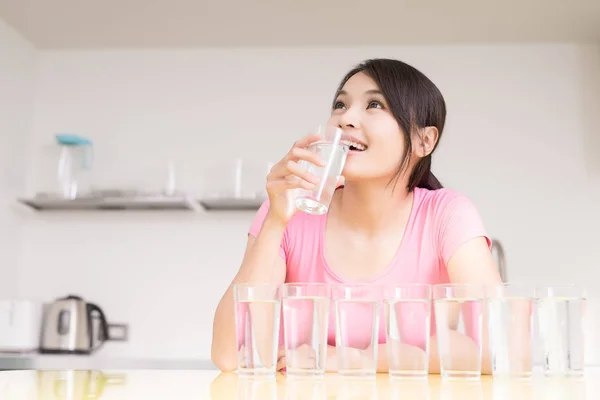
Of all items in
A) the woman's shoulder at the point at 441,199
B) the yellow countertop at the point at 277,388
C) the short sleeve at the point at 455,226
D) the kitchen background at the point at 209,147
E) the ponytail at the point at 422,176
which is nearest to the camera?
the yellow countertop at the point at 277,388

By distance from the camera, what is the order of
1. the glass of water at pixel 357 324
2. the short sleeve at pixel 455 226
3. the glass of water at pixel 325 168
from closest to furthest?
the glass of water at pixel 357 324, the glass of water at pixel 325 168, the short sleeve at pixel 455 226

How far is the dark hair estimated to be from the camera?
5.14ft

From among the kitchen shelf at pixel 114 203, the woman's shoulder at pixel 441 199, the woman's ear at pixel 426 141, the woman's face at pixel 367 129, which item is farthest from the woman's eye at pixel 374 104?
the kitchen shelf at pixel 114 203

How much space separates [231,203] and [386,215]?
203 cm

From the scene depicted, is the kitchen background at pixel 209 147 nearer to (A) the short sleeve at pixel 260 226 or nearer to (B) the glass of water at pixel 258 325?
(A) the short sleeve at pixel 260 226

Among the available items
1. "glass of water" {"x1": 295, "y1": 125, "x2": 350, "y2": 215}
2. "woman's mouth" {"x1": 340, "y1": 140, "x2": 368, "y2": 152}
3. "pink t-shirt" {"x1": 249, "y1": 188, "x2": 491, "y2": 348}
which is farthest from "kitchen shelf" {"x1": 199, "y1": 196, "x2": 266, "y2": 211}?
"glass of water" {"x1": 295, "y1": 125, "x2": 350, "y2": 215}

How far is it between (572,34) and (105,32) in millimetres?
2260

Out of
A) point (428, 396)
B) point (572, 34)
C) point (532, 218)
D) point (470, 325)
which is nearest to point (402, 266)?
point (470, 325)

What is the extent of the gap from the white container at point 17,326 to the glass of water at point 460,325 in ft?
9.25

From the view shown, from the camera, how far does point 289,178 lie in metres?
1.24

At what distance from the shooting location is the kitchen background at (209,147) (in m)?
3.67

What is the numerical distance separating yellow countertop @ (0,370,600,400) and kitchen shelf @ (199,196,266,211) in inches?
101

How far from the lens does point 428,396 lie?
76 centimetres

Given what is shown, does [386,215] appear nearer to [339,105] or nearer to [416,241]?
[416,241]
